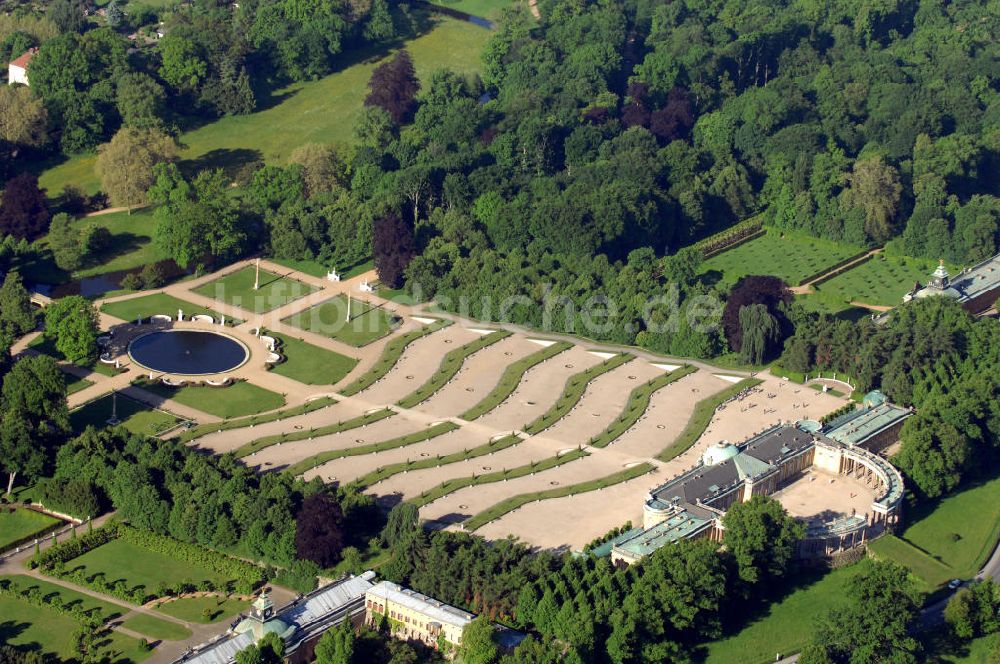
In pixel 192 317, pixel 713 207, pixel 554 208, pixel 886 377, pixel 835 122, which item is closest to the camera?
pixel 886 377

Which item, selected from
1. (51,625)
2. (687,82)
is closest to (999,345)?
(687,82)

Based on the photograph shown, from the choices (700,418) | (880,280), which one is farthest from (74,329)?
(880,280)

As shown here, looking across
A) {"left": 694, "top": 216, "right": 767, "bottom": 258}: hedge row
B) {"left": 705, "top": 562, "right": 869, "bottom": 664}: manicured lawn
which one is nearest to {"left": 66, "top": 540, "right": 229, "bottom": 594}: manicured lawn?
{"left": 705, "top": 562, "right": 869, "bottom": 664}: manicured lawn

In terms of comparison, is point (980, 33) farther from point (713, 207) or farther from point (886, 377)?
point (886, 377)

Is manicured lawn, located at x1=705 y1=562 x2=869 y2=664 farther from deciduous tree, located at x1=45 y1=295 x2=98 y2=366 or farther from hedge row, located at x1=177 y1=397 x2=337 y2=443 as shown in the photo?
deciduous tree, located at x1=45 y1=295 x2=98 y2=366

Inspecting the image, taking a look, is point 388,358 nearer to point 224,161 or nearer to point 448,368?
point 448,368

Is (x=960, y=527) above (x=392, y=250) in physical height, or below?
below

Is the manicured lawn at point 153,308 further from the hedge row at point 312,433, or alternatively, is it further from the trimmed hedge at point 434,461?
the trimmed hedge at point 434,461
